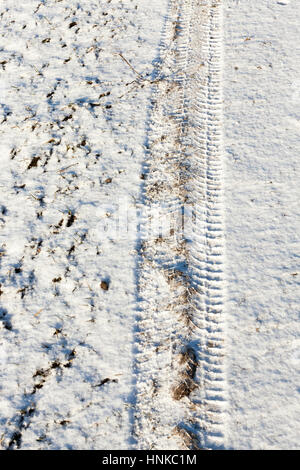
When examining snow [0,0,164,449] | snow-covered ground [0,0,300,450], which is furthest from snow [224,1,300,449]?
snow [0,0,164,449]

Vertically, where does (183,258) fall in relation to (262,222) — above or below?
below

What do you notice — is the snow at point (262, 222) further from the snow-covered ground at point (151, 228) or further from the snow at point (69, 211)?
the snow at point (69, 211)

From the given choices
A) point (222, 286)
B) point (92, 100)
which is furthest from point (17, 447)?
point (92, 100)

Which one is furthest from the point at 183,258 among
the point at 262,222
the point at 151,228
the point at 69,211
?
the point at 69,211

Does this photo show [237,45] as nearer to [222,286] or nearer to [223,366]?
[222,286]

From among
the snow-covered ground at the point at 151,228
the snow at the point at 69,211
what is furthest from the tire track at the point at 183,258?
the snow at the point at 69,211

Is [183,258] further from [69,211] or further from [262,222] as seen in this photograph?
[69,211]

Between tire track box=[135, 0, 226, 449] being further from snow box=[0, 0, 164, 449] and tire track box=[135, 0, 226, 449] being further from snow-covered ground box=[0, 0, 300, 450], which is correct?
snow box=[0, 0, 164, 449]

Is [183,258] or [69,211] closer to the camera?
[183,258]
